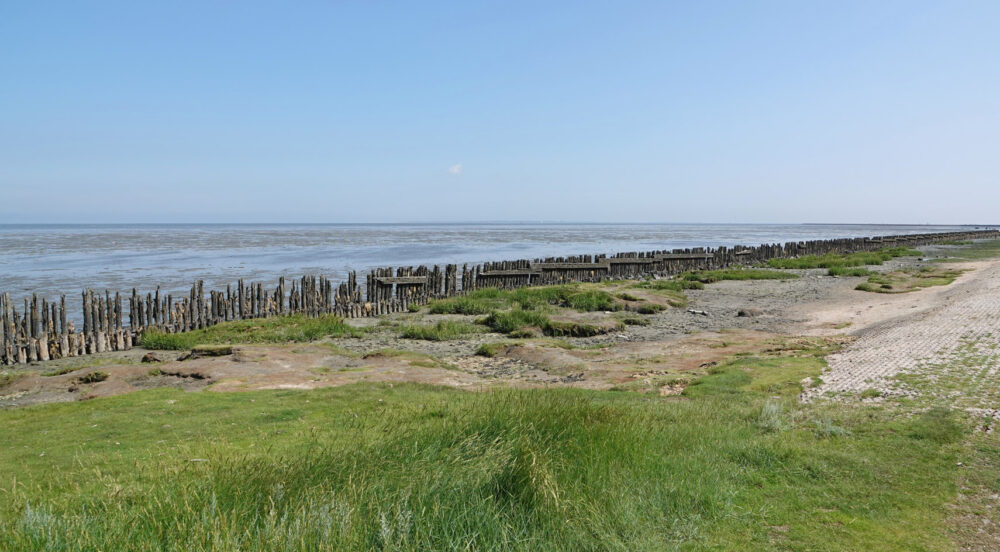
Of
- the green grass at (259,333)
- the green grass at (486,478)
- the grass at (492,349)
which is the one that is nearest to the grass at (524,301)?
the green grass at (259,333)

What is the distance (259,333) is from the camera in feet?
51.1

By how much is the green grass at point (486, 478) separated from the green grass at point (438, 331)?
8203 millimetres

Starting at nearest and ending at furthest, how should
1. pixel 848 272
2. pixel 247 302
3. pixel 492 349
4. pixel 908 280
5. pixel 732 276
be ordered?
pixel 492 349 < pixel 247 302 < pixel 908 280 < pixel 732 276 < pixel 848 272

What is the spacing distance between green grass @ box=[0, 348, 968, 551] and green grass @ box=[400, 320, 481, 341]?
8.20 metres

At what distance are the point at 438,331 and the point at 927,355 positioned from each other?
33.7 feet

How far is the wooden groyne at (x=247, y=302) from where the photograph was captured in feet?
44.8

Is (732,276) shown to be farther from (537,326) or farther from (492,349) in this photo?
(492,349)

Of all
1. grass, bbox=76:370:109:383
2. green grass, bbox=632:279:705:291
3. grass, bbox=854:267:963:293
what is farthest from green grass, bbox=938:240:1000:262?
grass, bbox=76:370:109:383

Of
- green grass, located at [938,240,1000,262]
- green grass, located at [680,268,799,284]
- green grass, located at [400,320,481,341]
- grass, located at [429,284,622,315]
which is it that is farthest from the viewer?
green grass, located at [938,240,1000,262]

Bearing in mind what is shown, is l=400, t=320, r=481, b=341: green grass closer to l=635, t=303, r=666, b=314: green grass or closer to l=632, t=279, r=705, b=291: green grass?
l=635, t=303, r=666, b=314: green grass

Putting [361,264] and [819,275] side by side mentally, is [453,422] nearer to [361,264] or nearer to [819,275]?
[819,275]

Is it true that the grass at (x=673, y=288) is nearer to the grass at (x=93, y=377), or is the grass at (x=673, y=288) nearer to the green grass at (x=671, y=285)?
the green grass at (x=671, y=285)

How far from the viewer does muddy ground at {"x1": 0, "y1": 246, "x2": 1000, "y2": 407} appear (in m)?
9.72

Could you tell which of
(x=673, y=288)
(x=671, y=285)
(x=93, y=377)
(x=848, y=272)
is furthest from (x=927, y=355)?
(x=848, y=272)
